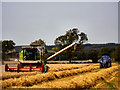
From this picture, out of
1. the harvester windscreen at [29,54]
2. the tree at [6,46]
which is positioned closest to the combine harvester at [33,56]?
the harvester windscreen at [29,54]

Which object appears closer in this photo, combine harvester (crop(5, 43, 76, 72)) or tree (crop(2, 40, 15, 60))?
combine harvester (crop(5, 43, 76, 72))

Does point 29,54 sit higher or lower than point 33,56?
higher

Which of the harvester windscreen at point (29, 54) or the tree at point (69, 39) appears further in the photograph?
the tree at point (69, 39)

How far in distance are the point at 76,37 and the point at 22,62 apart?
1380 inches

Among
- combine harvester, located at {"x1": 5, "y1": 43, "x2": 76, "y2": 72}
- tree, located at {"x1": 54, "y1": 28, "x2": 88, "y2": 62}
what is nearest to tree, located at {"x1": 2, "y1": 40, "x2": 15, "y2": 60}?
tree, located at {"x1": 54, "y1": 28, "x2": 88, "y2": 62}

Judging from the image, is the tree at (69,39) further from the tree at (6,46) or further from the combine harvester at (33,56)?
the combine harvester at (33,56)

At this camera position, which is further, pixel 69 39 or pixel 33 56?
pixel 69 39

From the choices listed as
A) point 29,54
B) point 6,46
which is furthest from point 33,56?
point 6,46

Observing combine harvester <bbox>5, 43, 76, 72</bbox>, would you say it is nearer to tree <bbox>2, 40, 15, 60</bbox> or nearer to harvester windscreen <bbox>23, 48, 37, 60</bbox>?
harvester windscreen <bbox>23, 48, 37, 60</bbox>

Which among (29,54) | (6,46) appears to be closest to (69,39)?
(6,46)

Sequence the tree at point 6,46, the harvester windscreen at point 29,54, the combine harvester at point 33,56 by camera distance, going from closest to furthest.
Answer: the combine harvester at point 33,56 → the harvester windscreen at point 29,54 → the tree at point 6,46

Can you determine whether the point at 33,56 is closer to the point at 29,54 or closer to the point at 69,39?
the point at 29,54

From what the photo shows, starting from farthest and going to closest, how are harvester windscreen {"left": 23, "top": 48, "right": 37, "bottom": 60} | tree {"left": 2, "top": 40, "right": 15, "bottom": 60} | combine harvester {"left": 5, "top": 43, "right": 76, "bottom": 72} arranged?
1. tree {"left": 2, "top": 40, "right": 15, "bottom": 60}
2. harvester windscreen {"left": 23, "top": 48, "right": 37, "bottom": 60}
3. combine harvester {"left": 5, "top": 43, "right": 76, "bottom": 72}

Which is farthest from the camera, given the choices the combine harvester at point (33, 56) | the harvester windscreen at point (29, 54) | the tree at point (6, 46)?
the tree at point (6, 46)
